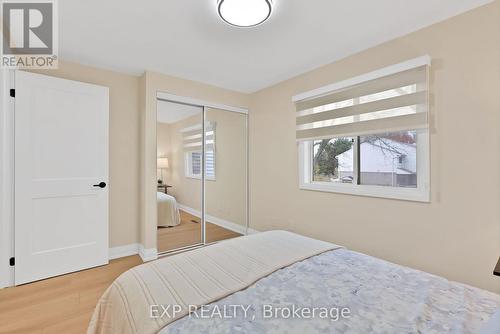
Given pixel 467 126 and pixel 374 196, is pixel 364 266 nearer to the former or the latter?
pixel 374 196

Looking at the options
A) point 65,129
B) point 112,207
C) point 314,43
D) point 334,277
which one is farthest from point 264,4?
point 112,207

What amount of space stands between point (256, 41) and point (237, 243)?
1896 mm

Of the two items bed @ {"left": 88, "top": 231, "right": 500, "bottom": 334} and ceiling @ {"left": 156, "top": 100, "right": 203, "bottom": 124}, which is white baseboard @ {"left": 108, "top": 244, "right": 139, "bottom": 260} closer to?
ceiling @ {"left": 156, "top": 100, "right": 203, "bottom": 124}

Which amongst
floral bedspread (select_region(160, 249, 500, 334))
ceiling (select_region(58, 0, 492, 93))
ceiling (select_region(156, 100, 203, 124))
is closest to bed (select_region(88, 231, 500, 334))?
floral bedspread (select_region(160, 249, 500, 334))

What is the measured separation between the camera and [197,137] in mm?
3482

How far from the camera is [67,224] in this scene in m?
2.57

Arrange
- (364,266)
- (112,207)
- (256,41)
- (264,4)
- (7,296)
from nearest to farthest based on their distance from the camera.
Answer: (364,266) → (264,4) → (7,296) → (256,41) → (112,207)

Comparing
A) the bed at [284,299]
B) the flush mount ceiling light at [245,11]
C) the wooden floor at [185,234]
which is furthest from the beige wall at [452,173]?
the wooden floor at [185,234]

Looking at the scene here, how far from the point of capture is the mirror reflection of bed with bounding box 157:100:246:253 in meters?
3.24

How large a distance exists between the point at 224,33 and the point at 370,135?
1815 mm

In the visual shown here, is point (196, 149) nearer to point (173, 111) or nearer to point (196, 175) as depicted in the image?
point (196, 175)

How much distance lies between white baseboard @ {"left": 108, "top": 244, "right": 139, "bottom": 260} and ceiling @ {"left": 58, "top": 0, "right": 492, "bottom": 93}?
2313 millimetres

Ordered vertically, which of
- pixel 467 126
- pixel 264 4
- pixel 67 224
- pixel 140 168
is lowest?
pixel 67 224

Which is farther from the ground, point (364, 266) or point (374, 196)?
point (374, 196)
